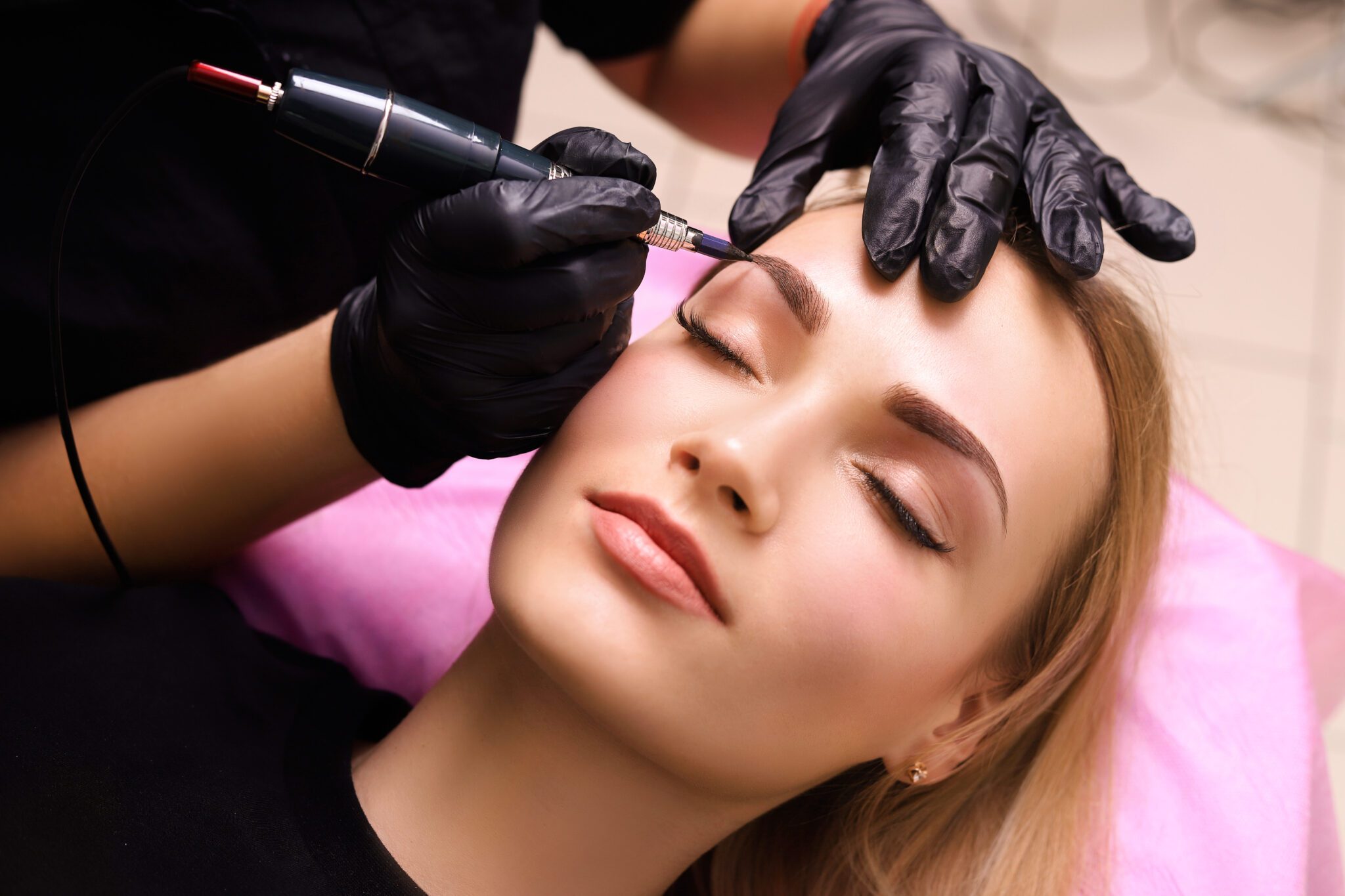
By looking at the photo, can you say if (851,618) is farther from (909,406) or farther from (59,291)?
(59,291)

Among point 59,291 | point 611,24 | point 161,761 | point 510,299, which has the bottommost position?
point 161,761

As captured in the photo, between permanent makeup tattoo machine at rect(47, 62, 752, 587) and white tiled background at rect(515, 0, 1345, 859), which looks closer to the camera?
permanent makeup tattoo machine at rect(47, 62, 752, 587)

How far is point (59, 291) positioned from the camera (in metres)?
1.06

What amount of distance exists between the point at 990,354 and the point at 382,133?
0.54 meters

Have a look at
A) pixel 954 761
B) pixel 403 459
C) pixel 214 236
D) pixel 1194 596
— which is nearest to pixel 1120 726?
pixel 1194 596

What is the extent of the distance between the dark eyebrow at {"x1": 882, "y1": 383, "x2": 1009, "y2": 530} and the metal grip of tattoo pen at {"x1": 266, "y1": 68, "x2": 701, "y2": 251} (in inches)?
13.2

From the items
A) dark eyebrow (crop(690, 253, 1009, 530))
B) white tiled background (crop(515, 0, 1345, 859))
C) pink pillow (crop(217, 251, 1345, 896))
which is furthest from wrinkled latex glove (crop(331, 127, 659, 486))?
white tiled background (crop(515, 0, 1345, 859))

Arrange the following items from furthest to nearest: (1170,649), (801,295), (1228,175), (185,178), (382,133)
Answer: (1228,175), (1170,649), (185,178), (801,295), (382,133)

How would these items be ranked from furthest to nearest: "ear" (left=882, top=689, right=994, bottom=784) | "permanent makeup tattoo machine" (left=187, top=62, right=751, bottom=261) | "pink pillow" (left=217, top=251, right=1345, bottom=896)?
"pink pillow" (left=217, top=251, right=1345, bottom=896)
"ear" (left=882, top=689, right=994, bottom=784)
"permanent makeup tattoo machine" (left=187, top=62, right=751, bottom=261)

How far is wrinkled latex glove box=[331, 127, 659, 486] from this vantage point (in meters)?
0.82

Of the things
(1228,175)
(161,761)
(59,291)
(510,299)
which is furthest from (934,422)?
(1228,175)

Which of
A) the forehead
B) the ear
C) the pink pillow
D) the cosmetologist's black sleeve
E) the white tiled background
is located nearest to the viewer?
the forehead

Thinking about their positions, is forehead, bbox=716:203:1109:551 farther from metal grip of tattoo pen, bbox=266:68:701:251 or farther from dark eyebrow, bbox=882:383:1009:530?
metal grip of tattoo pen, bbox=266:68:701:251

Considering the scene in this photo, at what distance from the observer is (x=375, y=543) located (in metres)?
1.43
